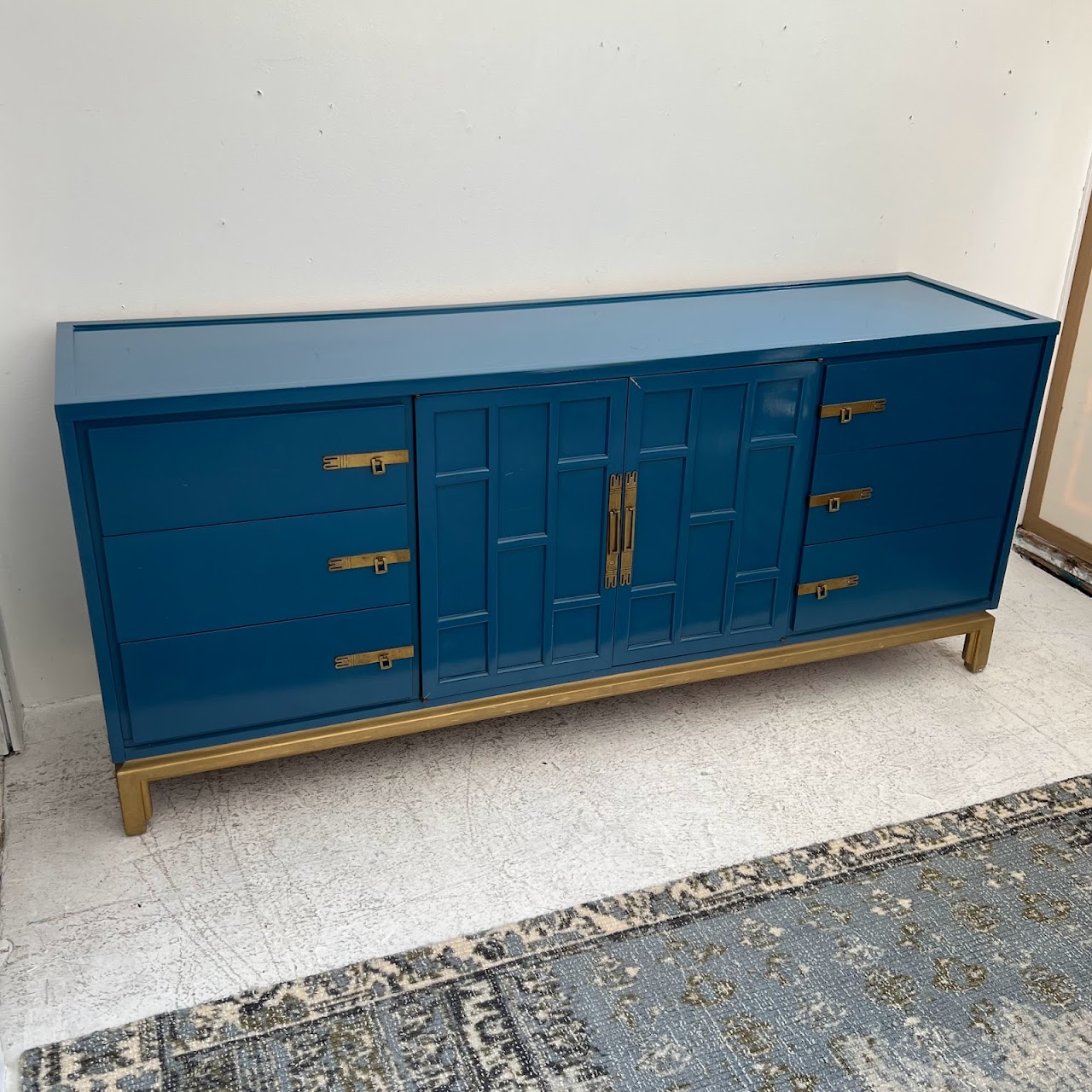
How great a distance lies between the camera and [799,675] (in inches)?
110

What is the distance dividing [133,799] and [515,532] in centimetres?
87

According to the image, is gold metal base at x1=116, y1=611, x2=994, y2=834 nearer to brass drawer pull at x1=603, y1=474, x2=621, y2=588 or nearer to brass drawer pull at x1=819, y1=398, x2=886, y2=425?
brass drawer pull at x1=603, y1=474, x2=621, y2=588

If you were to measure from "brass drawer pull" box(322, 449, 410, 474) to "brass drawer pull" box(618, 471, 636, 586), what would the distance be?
1.48 feet

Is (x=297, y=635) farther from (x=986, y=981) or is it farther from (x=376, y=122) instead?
(x=986, y=981)

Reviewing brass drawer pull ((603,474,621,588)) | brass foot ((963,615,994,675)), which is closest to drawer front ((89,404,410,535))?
brass drawer pull ((603,474,621,588))

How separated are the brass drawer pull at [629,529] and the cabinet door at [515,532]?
4 centimetres

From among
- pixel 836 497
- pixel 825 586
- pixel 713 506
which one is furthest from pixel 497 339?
pixel 825 586

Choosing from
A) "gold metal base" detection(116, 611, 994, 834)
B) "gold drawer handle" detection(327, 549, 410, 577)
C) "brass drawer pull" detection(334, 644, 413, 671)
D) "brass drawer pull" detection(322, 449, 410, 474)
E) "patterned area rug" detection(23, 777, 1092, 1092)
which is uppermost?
"brass drawer pull" detection(322, 449, 410, 474)

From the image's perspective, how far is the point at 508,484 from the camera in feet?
7.23

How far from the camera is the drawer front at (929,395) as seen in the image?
2.38 meters

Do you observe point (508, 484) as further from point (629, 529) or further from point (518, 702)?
point (518, 702)

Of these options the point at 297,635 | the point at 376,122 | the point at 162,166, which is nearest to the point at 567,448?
the point at 297,635

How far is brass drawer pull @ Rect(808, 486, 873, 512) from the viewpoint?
2463 mm

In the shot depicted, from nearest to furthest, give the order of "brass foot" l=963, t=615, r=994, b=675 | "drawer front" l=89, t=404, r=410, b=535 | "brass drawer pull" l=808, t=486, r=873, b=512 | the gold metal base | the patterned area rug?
the patterned area rug
"drawer front" l=89, t=404, r=410, b=535
the gold metal base
"brass drawer pull" l=808, t=486, r=873, b=512
"brass foot" l=963, t=615, r=994, b=675
